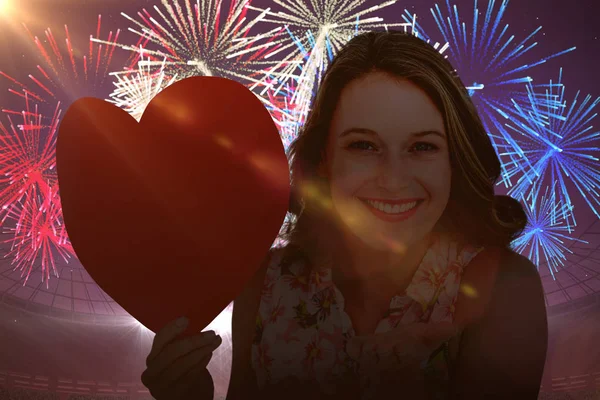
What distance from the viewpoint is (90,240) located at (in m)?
1.50

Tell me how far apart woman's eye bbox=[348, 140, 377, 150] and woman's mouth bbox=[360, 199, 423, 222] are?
0.19 metres

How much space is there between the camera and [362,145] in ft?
5.59

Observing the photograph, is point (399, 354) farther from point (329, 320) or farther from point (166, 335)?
point (166, 335)

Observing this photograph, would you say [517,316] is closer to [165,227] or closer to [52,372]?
[165,227]

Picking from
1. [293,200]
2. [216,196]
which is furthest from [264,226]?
[293,200]

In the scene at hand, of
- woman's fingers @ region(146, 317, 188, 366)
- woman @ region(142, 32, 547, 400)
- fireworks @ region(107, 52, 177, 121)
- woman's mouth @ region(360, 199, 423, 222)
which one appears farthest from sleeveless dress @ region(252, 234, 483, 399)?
fireworks @ region(107, 52, 177, 121)

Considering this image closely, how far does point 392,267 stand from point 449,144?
54 centimetres

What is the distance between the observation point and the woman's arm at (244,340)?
1903 millimetres

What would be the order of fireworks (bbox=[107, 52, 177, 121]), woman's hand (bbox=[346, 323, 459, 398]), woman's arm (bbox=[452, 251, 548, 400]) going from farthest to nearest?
fireworks (bbox=[107, 52, 177, 121])
woman's hand (bbox=[346, 323, 459, 398])
woman's arm (bbox=[452, 251, 548, 400])

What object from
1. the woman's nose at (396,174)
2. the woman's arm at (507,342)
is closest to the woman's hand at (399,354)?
the woman's arm at (507,342)

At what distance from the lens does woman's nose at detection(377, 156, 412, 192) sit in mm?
1633

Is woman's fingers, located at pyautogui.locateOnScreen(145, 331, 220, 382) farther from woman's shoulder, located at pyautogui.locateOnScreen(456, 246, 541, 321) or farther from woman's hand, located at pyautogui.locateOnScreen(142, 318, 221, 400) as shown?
woman's shoulder, located at pyautogui.locateOnScreen(456, 246, 541, 321)

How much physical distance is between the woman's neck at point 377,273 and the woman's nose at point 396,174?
34cm

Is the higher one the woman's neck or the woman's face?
the woman's face
